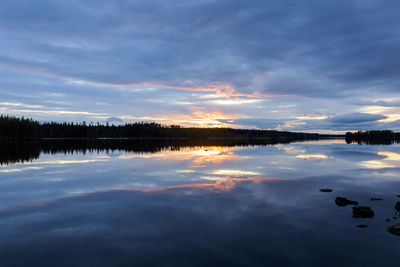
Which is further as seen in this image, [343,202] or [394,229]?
[343,202]

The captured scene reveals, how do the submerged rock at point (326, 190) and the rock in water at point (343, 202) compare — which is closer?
the rock in water at point (343, 202)

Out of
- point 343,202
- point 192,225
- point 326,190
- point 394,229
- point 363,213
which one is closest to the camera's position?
point 394,229

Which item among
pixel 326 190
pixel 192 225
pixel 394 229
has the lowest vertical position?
pixel 192 225

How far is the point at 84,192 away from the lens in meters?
23.2

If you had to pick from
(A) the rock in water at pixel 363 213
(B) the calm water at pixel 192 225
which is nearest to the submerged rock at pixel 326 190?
(B) the calm water at pixel 192 225

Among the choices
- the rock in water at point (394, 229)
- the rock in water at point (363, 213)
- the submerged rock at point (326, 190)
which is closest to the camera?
the rock in water at point (394, 229)

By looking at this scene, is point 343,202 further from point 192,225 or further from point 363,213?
point 192,225

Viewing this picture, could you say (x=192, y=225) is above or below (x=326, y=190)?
below

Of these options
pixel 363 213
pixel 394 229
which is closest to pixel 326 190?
pixel 363 213

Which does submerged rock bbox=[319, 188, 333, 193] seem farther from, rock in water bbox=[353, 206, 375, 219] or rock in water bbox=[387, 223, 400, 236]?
rock in water bbox=[387, 223, 400, 236]

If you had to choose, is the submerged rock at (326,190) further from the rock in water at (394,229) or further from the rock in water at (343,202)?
the rock in water at (394,229)

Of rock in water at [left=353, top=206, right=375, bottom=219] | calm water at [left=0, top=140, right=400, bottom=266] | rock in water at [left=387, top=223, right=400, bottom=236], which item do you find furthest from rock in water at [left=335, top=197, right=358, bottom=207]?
rock in water at [left=387, top=223, right=400, bottom=236]

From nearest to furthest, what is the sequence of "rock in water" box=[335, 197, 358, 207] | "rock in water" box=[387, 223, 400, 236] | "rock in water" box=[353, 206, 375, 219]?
"rock in water" box=[387, 223, 400, 236], "rock in water" box=[353, 206, 375, 219], "rock in water" box=[335, 197, 358, 207]

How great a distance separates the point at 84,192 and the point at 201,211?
12.0 metres
